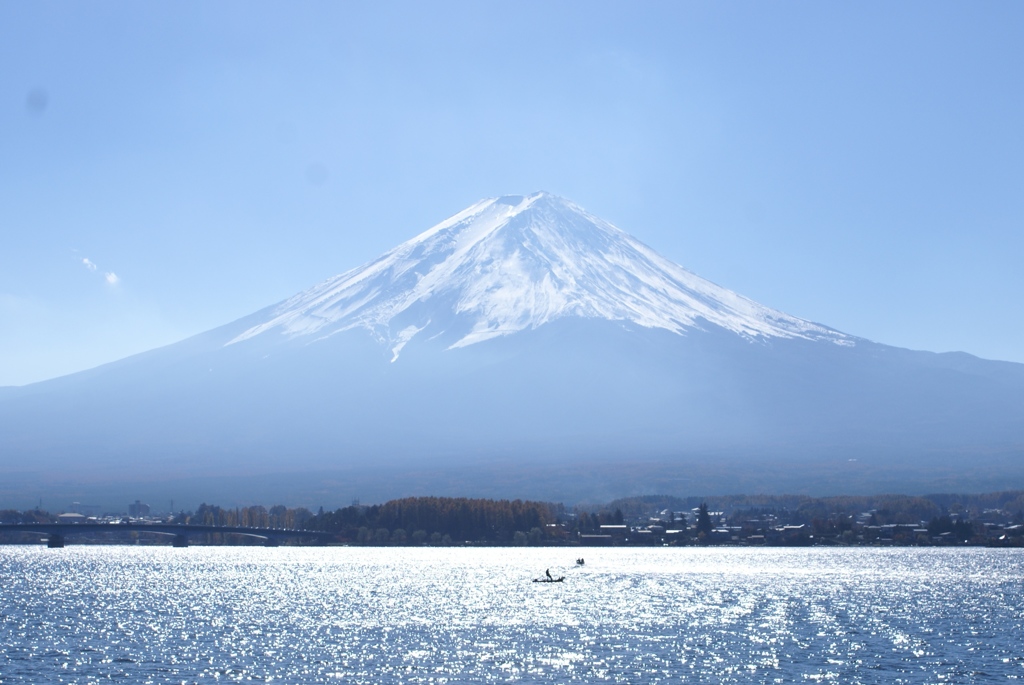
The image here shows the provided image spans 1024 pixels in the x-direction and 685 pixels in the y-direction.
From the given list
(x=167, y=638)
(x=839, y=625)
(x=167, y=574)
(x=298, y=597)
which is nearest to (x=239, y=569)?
(x=167, y=574)

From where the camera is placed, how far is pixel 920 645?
44.6 m

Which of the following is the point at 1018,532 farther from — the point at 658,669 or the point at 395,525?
the point at 658,669

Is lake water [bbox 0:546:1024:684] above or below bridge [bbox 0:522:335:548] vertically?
below

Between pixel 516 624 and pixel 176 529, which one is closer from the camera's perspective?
pixel 516 624

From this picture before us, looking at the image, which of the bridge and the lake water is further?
the bridge

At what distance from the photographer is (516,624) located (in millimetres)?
51719

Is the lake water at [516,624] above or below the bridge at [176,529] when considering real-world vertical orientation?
below

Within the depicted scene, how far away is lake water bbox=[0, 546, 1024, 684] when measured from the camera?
38.8m

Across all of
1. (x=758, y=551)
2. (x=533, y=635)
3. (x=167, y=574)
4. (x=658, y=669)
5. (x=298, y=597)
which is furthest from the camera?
(x=758, y=551)

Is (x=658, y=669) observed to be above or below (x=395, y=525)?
below

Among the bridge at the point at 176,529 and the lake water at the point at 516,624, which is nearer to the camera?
the lake water at the point at 516,624

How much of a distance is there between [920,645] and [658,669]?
36.8ft

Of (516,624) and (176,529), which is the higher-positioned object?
(176,529)

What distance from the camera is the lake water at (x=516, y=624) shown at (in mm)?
38781
